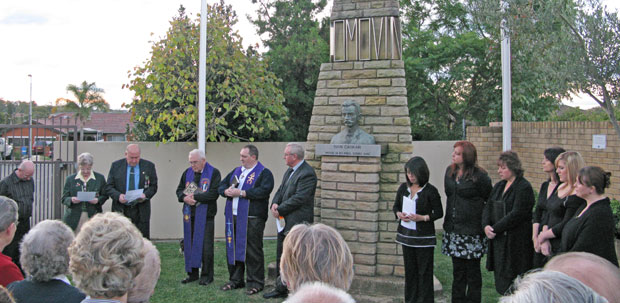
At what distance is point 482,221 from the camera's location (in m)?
5.00

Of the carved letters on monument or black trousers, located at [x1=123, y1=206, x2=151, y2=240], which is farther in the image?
black trousers, located at [x1=123, y1=206, x2=151, y2=240]

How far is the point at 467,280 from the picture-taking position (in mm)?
5188

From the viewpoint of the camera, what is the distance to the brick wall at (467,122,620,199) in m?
7.37

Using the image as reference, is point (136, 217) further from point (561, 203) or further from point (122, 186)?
point (561, 203)

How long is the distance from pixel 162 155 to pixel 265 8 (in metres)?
9.33

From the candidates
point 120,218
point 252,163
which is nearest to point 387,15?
point 252,163

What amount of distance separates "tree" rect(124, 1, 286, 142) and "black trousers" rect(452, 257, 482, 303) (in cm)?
501

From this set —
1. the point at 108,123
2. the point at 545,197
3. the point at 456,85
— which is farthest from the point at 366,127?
the point at 108,123

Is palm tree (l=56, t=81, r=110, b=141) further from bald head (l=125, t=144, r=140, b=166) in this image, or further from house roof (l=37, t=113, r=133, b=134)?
bald head (l=125, t=144, r=140, b=166)

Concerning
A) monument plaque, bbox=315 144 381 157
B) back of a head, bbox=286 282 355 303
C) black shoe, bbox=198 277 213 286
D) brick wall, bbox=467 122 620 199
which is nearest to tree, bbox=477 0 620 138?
brick wall, bbox=467 122 620 199

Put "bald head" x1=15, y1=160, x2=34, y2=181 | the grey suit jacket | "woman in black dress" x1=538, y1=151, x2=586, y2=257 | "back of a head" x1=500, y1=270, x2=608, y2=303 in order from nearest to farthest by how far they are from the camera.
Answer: "back of a head" x1=500, y1=270, x2=608, y2=303
"woman in black dress" x1=538, y1=151, x2=586, y2=257
the grey suit jacket
"bald head" x1=15, y1=160, x2=34, y2=181

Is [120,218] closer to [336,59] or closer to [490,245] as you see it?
[490,245]

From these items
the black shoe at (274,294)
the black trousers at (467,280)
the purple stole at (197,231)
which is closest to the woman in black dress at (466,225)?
the black trousers at (467,280)

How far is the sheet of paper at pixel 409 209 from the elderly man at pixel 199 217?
8.42ft
